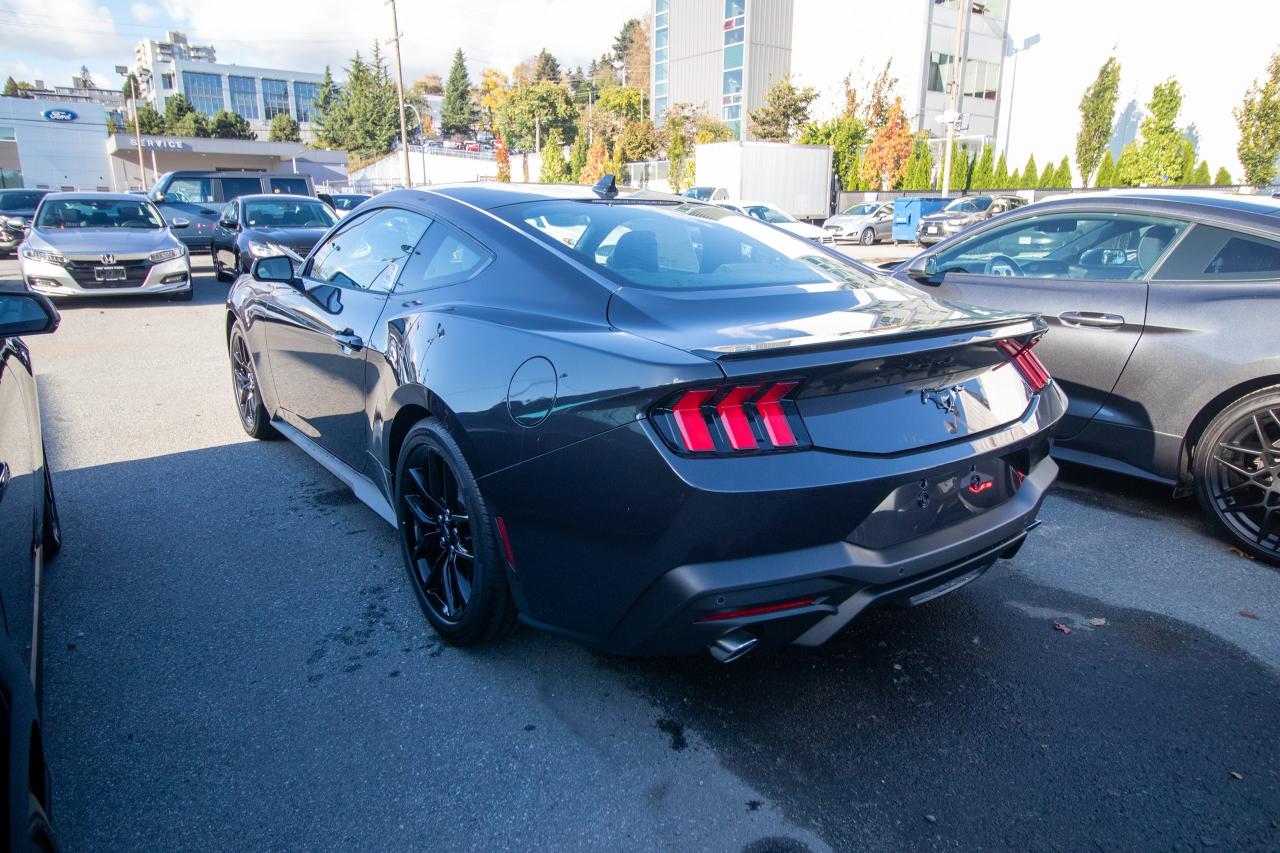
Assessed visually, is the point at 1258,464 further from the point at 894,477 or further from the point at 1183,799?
the point at 894,477

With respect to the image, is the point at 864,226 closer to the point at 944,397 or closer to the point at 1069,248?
the point at 1069,248

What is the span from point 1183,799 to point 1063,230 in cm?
332

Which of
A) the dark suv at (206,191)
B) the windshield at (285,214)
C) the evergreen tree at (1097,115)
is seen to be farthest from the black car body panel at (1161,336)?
the evergreen tree at (1097,115)

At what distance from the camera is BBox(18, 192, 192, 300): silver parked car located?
10820 mm

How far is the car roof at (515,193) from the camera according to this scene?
10.6ft

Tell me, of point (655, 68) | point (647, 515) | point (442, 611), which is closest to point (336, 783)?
point (442, 611)

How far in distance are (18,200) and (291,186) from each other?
8588 millimetres

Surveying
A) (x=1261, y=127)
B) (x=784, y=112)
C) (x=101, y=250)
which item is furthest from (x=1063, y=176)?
(x=101, y=250)

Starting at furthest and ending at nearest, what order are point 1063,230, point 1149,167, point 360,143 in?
point 360,143 < point 1149,167 < point 1063,230

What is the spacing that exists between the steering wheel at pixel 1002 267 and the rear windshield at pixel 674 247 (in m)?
1.81

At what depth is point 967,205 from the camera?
27.9 m

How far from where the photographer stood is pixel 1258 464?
3572 mm

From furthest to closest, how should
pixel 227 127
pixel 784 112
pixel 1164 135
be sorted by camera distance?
pixel 227 127
pixel 784 112
pixel 1164 135

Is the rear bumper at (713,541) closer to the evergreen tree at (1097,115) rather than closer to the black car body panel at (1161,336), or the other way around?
the black car body panel at (1161,336)
